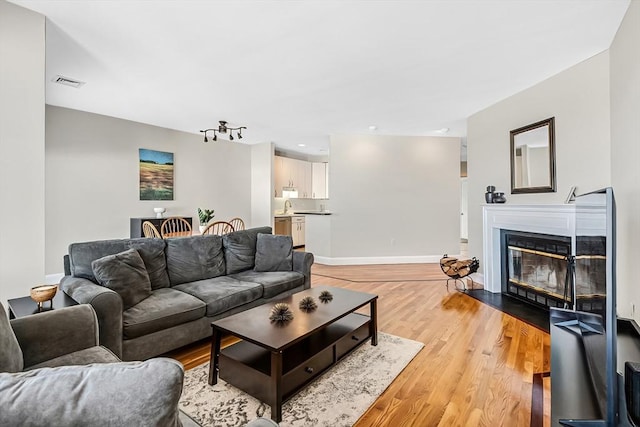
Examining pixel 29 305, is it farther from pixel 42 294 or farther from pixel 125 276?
pixel 125 276

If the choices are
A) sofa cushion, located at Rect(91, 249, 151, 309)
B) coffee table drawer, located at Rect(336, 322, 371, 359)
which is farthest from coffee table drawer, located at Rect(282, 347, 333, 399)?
sofa cushion, located at Rect(91, 249, 151, 309)

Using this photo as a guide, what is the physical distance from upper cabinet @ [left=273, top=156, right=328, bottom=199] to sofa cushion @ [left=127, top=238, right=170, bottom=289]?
4.76m

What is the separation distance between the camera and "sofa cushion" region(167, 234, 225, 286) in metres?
3.00

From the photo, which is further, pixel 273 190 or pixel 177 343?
pixel 273 190

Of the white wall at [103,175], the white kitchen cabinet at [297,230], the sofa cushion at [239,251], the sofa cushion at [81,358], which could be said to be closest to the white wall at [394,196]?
the white kitchen cabinet at [297,230]

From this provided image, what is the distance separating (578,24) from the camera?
97.0 inches

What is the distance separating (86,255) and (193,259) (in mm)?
886

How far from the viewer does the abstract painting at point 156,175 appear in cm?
554

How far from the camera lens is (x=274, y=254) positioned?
11.8 feet

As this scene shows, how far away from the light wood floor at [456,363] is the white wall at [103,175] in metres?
3.63

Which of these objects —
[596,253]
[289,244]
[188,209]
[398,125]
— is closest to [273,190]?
[188,209]

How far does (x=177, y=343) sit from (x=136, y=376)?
6.61 feet

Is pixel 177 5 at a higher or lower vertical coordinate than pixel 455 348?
higher

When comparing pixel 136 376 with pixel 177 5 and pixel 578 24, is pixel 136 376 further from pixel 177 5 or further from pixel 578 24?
pixel 578 24
